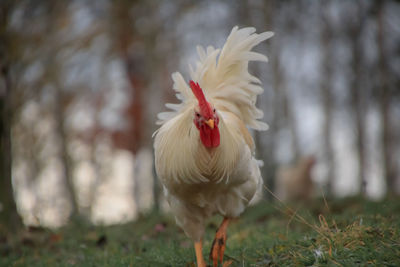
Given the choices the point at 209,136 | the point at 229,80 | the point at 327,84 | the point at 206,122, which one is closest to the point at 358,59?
the point at 327,84

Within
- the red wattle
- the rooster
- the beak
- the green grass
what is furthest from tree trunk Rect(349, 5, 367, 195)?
the beak

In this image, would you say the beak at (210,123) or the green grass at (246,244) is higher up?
the beak at (210,123)

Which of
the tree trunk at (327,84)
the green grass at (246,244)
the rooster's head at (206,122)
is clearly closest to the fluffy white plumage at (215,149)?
the rooster's head at (206,122)

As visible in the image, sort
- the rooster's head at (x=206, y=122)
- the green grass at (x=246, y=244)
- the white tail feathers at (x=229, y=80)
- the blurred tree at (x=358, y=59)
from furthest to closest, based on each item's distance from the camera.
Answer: the blurred tree at (x=358, y=59) → the white tail feathers at (x=229, y=80) → the rooster's head at (x=206, y=122) → the green grass at (x=246, y=244)

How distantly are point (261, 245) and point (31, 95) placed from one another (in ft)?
25.2

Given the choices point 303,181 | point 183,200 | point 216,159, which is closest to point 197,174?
point 216,159

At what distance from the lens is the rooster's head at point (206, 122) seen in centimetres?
313

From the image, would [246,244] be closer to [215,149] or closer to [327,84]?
[215,149]

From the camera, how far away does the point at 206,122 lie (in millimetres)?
3096

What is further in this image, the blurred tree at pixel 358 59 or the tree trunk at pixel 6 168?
the blurred tree at pixel 358 59

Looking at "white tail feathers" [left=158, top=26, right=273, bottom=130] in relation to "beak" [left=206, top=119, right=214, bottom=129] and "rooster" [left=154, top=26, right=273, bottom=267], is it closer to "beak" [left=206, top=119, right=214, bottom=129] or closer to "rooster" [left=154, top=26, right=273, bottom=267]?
"rooster" [left=154, top=26, right=273, bottom=267]

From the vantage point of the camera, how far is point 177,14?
421 inches

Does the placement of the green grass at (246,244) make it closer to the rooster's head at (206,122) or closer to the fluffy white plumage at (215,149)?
the fluffy white plumage at (215,149)

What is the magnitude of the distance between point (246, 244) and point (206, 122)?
194 cm
